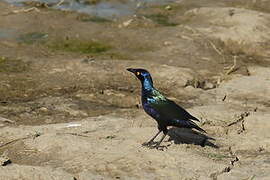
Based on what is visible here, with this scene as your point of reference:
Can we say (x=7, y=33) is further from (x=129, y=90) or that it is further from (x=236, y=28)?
(x=236, y=28)

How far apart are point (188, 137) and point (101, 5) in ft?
30.0

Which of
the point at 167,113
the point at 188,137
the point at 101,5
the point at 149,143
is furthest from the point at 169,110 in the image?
the point at 101,5

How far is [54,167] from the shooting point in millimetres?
6668

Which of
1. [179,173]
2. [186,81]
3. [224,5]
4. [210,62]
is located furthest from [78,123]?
[224,5]

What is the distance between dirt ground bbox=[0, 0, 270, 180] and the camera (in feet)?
22.3

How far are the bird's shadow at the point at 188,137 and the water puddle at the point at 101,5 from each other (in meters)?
7.60

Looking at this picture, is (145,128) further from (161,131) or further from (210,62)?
(210,62)

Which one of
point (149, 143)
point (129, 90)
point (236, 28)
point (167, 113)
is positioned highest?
point (167, 113)

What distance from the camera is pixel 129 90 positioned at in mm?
10109

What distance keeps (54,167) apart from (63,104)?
2577 millimetres

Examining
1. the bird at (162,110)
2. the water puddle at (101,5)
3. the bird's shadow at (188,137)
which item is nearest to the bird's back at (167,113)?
the bird at (162,110)

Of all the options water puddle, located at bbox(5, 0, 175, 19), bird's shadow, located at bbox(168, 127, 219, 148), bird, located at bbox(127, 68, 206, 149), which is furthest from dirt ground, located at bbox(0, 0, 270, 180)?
water puddle, located at bbox(5, 0, 175, 19)

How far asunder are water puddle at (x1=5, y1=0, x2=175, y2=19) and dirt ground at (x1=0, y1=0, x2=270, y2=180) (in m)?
0.42

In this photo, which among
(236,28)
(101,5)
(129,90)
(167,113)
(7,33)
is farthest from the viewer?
(101,5)
